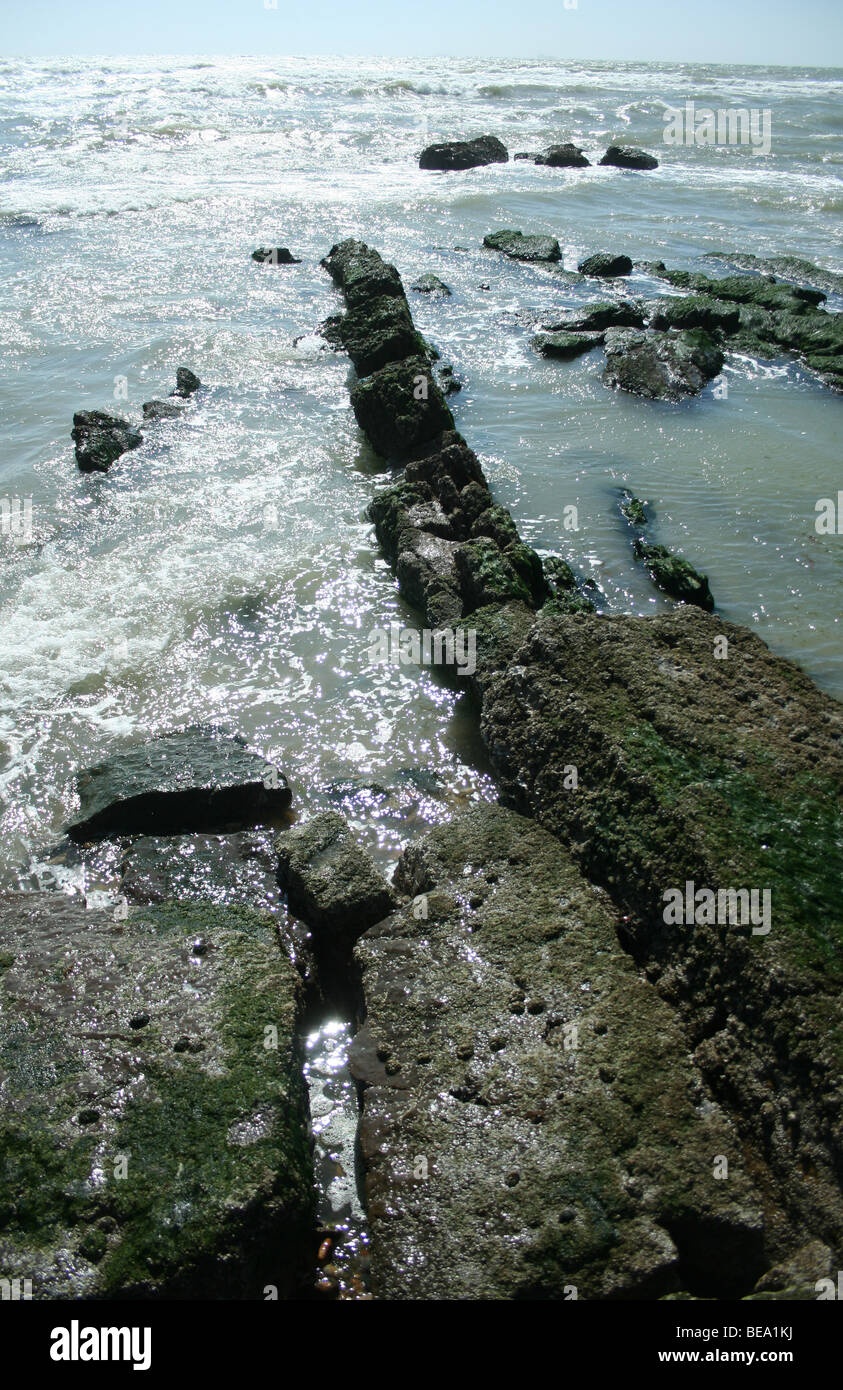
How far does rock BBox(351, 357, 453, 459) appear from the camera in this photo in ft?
40.2

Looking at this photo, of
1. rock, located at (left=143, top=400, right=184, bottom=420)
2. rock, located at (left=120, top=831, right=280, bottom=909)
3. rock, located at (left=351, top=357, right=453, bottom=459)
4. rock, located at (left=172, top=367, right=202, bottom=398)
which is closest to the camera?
rock, located at (left=120, top=831, right=280, bottom=909)

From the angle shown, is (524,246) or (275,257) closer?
(275,257)

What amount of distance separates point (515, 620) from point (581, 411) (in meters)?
7.50

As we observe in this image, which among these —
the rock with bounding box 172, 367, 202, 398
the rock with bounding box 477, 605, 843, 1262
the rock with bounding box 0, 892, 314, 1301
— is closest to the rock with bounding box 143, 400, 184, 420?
the rock with bounding box 172, 367, 202, 398

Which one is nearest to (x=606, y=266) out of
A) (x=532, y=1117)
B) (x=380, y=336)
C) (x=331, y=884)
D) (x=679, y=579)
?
(x=380, y=336)

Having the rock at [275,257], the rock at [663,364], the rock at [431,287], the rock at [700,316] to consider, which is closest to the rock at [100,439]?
the rock at [663,364]

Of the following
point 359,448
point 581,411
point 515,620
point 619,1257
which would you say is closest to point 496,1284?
point 619,1257

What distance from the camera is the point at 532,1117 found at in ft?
13.9

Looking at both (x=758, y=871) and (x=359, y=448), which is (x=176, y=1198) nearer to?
(x=758, y=871)

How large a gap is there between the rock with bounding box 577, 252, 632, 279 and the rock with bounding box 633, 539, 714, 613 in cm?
1357

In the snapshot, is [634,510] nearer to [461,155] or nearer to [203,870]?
[203,870]

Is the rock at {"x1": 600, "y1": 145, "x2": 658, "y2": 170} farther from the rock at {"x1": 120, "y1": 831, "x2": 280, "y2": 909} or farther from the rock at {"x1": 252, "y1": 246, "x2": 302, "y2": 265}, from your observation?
the rock at {"x1": 120, "y1": 831, "x2": 280, "y2": 909}

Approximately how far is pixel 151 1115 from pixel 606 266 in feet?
69.9

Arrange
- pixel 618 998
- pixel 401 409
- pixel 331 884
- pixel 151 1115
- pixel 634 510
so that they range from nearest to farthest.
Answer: pixel 151 1115, pixel 618 998, pixel 331 884, pixel 634 510, pixel 401 409
